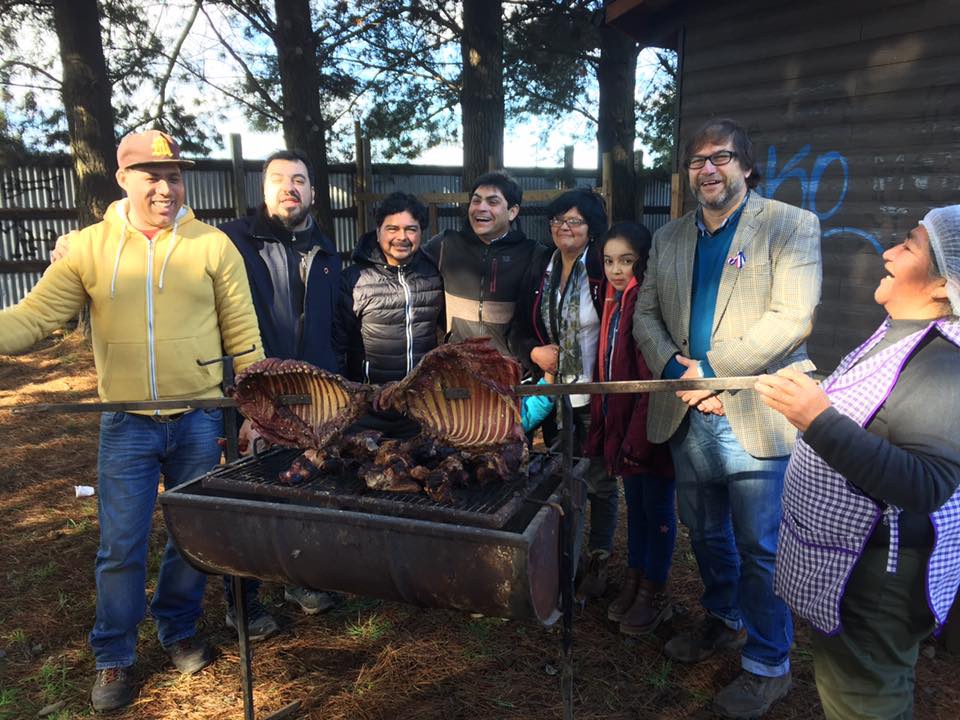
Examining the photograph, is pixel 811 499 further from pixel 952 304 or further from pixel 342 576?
pixel 342 576

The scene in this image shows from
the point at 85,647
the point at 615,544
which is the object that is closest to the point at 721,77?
the point at 615,544

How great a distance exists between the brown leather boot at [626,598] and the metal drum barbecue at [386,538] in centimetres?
135

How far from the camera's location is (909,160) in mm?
5094

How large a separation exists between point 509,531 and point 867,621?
1.03 metres

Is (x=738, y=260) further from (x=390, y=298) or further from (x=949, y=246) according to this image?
(x=390, y=298)

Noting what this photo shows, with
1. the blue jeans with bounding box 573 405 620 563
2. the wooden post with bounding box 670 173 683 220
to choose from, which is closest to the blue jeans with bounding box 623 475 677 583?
the blue jeans with bounding box 573 405 620 563

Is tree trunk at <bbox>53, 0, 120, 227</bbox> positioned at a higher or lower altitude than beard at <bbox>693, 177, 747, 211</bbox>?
higher

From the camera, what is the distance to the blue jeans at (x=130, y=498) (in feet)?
9.73

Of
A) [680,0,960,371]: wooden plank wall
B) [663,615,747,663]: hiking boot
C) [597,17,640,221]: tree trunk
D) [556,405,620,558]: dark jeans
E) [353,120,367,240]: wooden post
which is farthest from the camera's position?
[597,17,640,221]: tree trunk

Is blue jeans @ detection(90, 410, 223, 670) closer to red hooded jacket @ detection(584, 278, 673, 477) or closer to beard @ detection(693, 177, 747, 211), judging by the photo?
red hooded jacket @ detection(584, 278, 673, 477)

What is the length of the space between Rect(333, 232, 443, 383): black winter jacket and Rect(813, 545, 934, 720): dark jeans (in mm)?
2261

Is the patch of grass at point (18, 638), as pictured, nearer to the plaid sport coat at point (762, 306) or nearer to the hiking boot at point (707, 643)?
the hiking boot at point (707, 643)

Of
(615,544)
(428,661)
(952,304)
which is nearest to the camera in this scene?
(952,304)

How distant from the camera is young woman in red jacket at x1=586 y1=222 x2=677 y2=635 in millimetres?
3311
